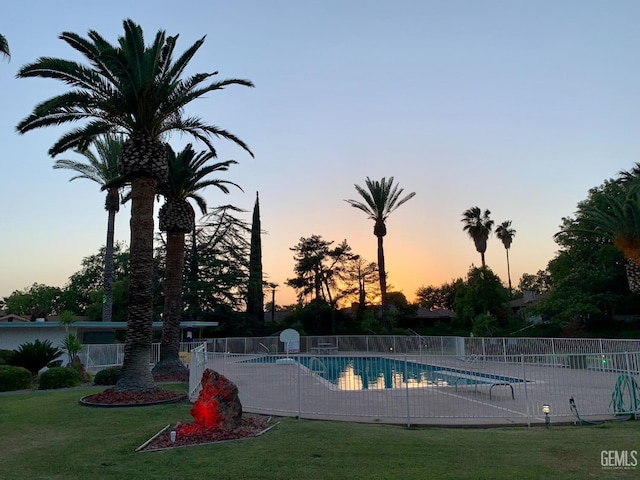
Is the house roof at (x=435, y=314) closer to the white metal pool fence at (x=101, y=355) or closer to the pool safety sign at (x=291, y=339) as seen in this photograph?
the pool safety sign at (x=291, y=339)

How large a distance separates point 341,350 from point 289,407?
72.6ft

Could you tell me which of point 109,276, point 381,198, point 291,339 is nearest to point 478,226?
point 381,198

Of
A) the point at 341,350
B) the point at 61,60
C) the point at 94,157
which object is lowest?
the point at 341,350

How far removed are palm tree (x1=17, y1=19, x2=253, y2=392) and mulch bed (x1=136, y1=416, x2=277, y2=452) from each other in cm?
597

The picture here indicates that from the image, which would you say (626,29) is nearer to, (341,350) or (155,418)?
(155,418)

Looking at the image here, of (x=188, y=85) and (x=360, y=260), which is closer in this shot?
(x=188, y=85)

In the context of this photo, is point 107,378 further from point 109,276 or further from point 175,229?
point 109,276

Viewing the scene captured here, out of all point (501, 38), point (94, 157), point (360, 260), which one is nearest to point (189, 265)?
point (94, 157)

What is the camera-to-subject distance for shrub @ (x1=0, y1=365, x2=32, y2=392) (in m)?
16.2

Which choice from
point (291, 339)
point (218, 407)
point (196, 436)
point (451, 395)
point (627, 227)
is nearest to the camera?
point (196, 436)

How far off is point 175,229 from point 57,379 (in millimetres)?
7155

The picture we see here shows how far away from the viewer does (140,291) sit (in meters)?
14.6

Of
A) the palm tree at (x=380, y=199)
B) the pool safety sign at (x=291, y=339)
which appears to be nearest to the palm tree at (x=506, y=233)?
the palm tree at (x=380, y=199)

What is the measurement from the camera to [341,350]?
33031mm
